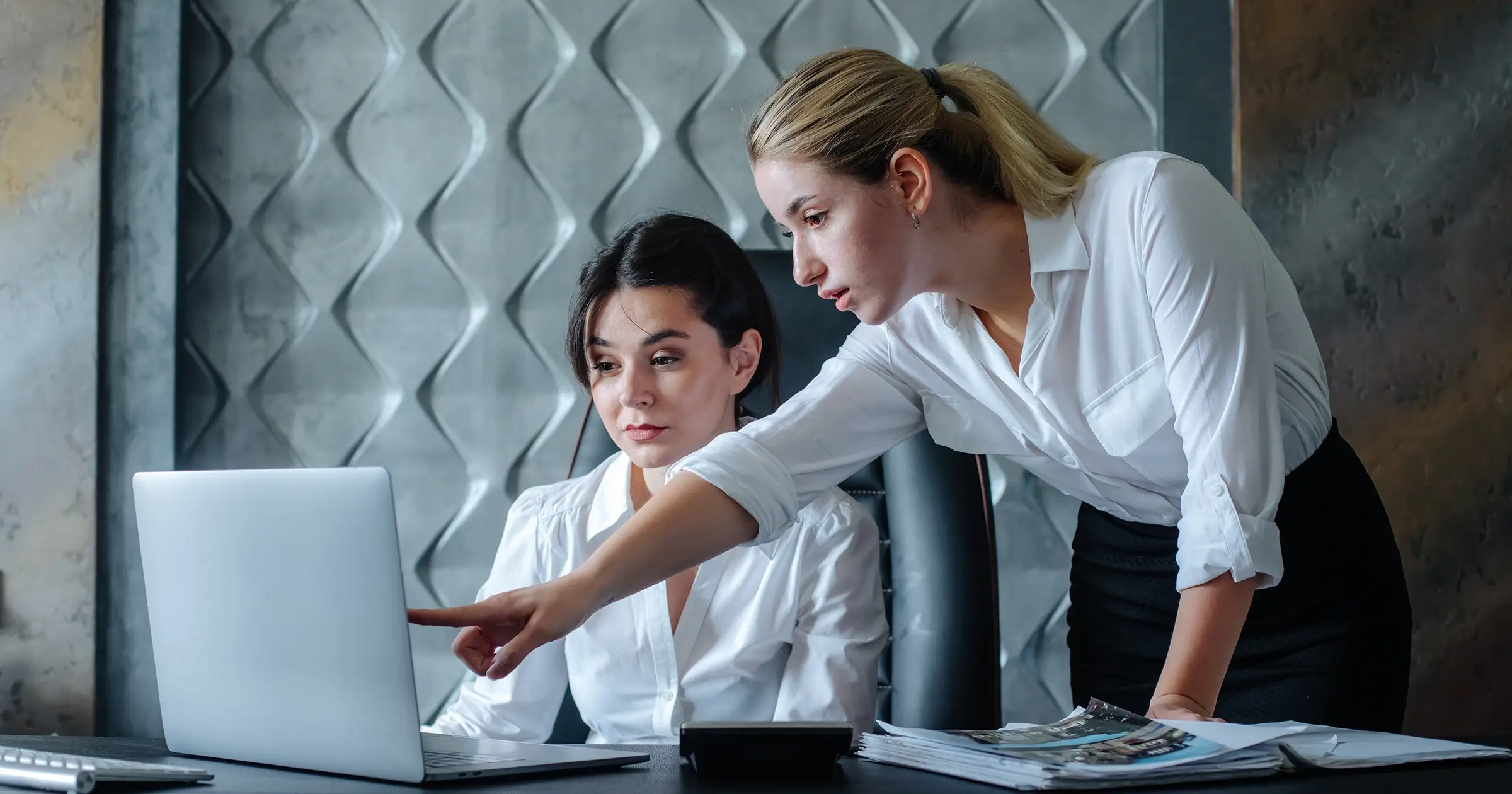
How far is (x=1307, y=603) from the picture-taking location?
3.89 ft

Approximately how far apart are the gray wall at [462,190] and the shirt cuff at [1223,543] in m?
0.99

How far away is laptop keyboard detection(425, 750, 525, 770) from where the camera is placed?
75 cm

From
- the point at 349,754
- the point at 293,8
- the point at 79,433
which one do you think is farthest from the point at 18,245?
Answer: the point at 349,754

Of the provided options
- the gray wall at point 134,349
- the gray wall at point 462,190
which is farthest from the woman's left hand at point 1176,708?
the gray wall at point 134,349

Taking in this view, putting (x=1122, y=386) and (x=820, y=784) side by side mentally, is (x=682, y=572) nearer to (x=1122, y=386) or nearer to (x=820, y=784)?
(x=1122, y=386)

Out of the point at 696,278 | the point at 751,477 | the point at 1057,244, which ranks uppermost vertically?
the point at 696,278

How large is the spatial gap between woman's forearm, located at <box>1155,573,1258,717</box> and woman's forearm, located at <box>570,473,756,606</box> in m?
0.40

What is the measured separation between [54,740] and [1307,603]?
44.3 inches

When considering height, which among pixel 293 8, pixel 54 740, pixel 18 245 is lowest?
pixel 54 740

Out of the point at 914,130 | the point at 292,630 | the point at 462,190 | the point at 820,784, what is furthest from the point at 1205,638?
the point at 462,190

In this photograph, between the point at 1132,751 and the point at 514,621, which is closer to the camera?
the point at 1132,751

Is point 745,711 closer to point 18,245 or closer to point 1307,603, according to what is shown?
point 1307,603

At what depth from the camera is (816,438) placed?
1224mm

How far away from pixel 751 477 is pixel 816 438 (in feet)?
0.37
